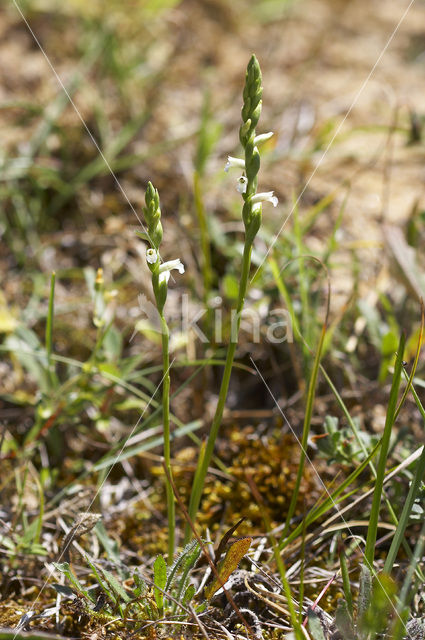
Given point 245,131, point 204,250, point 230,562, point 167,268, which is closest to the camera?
point 245,131

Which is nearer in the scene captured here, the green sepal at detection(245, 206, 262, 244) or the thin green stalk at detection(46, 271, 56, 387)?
the green sepal at detection(245, 206, 262, 244)

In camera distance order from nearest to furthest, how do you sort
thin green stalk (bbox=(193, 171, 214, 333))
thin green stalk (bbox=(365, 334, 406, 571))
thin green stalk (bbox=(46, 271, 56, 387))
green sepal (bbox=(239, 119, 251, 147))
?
green sepal (bbox=(239, 119, 251, 147)) < thin green stalk (bbox=(365, 334, 406, 571)) < thin green stalk (bbox=(46, 271, 56, 387)) < thin green stalk (bbox=(193, 171, 214, 333))

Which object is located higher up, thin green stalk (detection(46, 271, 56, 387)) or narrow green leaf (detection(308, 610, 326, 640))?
thin green stalk (detection(46, 271, 56, 387))

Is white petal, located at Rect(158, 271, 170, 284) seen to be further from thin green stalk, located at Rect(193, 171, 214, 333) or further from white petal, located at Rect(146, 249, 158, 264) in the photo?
thin green stalk, located at Rect(193, 171, 214, 333)

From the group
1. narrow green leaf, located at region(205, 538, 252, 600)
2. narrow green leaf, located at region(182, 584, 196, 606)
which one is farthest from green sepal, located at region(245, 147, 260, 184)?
narrow green leaf, located at region(182, 584, 196, 606)

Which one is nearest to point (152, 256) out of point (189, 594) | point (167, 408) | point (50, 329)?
point (167, 408)

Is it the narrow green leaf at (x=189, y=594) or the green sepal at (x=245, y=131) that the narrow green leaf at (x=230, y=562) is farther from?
the green sepal at (x=245, y=131)

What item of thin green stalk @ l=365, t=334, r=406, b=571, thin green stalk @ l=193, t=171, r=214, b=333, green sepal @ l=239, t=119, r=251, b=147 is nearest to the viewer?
green sepal @ l=239, t=119, r=251, b=147

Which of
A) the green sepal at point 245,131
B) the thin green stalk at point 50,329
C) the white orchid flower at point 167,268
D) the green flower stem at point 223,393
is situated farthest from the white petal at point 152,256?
the thin green stalk at point 50,329

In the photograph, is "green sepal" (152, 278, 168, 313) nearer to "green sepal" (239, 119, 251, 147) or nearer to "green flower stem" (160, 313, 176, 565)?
"green flower stem" (160, 313, 176, 565)

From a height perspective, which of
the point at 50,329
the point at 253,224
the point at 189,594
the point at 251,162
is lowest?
the point at 189,594

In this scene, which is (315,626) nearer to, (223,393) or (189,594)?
(189,594)

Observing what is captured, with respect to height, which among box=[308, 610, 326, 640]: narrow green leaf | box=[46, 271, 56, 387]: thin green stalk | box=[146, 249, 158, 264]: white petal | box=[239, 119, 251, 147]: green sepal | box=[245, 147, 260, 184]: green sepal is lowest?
box=[308, 610, 326, 640]: narrow green leaf
